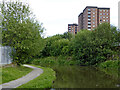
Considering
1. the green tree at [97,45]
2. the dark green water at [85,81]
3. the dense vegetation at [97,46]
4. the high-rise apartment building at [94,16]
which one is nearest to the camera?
the dark green water at [85,81]

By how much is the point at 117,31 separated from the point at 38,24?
16117mm

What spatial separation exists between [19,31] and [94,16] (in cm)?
7201

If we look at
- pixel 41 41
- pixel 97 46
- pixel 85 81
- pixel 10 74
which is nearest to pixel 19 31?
pixel 41 41

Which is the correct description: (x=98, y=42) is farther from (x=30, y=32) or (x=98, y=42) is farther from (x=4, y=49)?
(x=4, y=49)

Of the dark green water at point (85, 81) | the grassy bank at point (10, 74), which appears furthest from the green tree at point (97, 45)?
the grassy bank at point (10, 74)

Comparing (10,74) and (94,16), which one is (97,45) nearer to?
(10,74)

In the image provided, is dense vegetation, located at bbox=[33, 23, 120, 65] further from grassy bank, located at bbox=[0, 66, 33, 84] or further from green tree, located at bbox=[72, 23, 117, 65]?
grassy bank, located at bbox=[0, 66, 33, 84]

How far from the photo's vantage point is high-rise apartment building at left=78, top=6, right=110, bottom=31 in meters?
84.2

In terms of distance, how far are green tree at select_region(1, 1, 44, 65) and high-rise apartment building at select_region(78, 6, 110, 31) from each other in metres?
67.4

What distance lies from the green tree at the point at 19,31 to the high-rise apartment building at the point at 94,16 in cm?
6742

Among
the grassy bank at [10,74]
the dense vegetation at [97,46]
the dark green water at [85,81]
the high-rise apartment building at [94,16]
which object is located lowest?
the dark green water at [85,81]

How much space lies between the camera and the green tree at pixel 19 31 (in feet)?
59.8

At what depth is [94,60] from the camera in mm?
30047

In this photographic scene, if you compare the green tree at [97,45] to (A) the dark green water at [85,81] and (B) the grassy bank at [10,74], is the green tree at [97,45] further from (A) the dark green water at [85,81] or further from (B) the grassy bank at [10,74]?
(B) the grassy bank at [10,74]
